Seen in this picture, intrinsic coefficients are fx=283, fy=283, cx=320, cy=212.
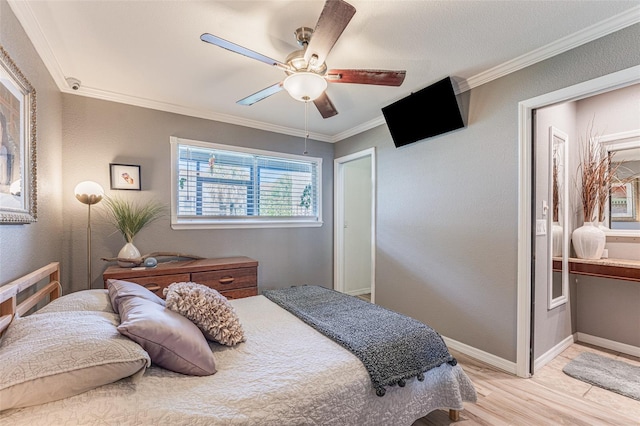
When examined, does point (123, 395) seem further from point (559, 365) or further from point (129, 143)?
point (559, 365)

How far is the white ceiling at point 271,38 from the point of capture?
1637mm

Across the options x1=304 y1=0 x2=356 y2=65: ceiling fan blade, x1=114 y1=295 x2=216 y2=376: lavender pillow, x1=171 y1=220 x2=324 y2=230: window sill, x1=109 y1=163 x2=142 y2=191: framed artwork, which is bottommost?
x1=114 y1=295 x2=216 y2=376: lavender pillow

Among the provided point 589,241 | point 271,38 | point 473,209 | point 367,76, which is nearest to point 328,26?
point 367,76

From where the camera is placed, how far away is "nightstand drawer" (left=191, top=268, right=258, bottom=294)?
275cm

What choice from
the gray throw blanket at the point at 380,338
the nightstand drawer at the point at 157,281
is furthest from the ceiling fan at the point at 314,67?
the nightstand drawer at the point at 157,281

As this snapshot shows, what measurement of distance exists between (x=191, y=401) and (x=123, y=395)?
0.21 metres

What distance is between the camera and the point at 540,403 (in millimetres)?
1906

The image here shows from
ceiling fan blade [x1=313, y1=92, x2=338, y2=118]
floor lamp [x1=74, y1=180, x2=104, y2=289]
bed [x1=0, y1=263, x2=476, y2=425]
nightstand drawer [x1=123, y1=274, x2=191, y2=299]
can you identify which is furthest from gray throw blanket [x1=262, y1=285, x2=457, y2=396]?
floor lamp [x1=74, y1=180, x2=104, y2=289]

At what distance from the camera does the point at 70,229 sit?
2576 mm

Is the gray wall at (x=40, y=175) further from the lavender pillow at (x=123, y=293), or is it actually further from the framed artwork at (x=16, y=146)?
the lavender pillow at (x=123, y=293)

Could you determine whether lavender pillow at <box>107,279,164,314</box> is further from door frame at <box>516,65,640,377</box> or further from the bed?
door frame at <box>516,65,640,377</box>

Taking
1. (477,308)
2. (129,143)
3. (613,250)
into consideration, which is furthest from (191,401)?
(613,250)

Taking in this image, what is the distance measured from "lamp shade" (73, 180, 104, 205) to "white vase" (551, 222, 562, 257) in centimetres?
409

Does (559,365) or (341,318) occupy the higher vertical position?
(341,318)
